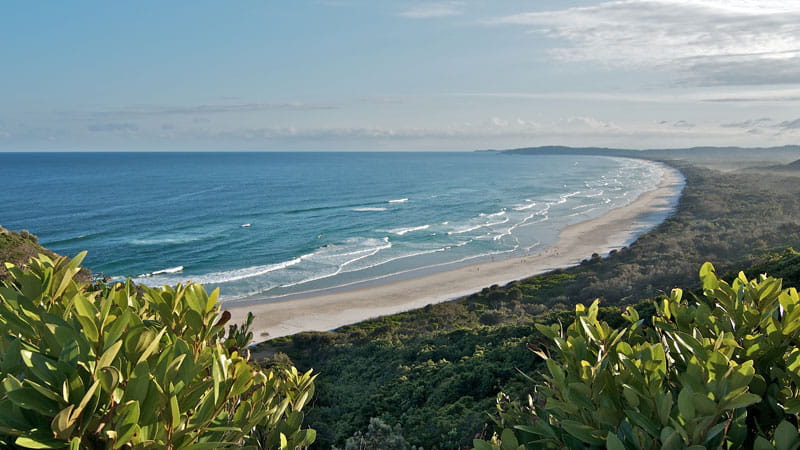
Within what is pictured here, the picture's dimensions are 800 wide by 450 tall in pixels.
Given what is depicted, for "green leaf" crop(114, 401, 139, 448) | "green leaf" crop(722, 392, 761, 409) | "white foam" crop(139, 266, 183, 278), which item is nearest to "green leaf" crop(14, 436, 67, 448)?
"green leaf" crop(114, 401, 139, 448)

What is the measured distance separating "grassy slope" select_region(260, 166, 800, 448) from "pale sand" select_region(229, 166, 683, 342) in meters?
2.08

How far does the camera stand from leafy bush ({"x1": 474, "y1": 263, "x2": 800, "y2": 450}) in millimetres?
2068

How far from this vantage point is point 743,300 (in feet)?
10.4

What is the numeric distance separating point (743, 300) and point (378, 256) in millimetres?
38372

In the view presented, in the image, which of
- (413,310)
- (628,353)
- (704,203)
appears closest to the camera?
(628,353)

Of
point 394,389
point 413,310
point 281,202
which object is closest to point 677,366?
point 394,389

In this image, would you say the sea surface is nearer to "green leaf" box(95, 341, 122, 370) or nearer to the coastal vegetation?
the coastal vegetation

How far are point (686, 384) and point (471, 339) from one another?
1488 centimetres

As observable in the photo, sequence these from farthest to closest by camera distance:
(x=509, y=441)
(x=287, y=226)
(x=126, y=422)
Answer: (x=287, y=226) < (x=509, y=441) < (x=126, y=422)

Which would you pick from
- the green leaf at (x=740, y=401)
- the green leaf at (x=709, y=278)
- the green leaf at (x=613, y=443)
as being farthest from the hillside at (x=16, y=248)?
the green leaf at (x=740, y=401)

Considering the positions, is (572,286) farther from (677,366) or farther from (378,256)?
(677,366)

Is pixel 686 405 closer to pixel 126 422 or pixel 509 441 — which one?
pixel 509 441

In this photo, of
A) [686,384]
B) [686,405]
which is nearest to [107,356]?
[686,405]

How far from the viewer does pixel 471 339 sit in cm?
1673
